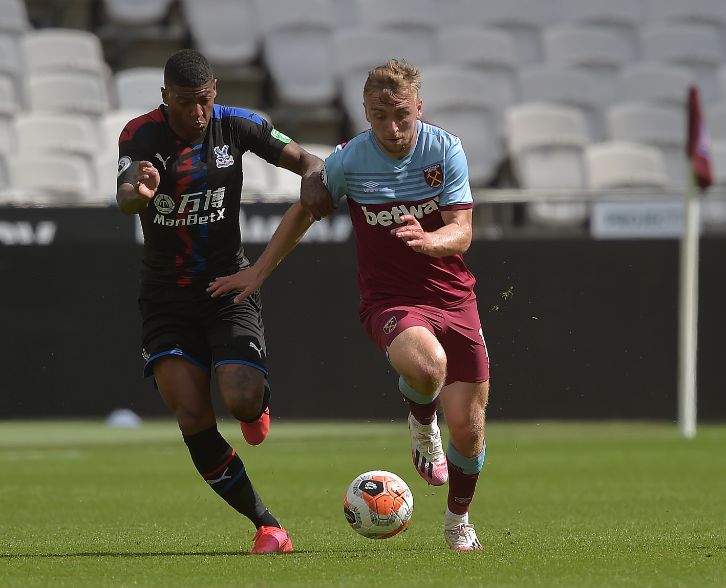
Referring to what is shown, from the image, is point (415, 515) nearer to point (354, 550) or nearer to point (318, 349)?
point (354, 550)

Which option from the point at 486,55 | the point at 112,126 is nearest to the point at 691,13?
the point at 486,55

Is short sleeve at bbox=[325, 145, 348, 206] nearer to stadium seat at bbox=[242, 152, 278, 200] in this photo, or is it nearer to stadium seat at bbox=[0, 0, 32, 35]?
stadium seat at bbox=[242, 152, 278, 200]

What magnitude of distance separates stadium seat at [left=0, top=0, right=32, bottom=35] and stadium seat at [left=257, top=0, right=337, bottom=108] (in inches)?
123

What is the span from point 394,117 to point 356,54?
1283 cm

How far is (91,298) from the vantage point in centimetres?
1459

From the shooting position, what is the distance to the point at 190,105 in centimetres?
692

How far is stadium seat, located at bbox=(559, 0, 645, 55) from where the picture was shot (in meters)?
21.4

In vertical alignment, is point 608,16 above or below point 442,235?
below

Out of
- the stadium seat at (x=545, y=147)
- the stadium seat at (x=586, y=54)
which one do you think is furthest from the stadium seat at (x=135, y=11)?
the stadium seat at (x=586, y=54)

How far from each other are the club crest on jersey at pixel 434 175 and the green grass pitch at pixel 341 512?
1712 millimetres

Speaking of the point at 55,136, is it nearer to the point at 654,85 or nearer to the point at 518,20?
the point at 518,20

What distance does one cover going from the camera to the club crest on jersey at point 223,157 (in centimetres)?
718

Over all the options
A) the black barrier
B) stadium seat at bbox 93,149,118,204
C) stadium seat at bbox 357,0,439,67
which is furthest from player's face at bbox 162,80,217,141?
stadium seat at bbox 357,0,439,67

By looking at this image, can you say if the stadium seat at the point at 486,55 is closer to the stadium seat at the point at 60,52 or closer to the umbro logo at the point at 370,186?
Answer: the stadium seat at the point at 60,52
